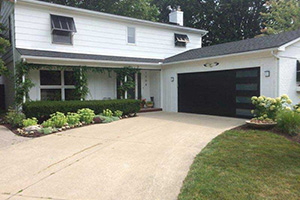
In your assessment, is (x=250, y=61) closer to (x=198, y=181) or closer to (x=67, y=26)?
(x=198, y=181)

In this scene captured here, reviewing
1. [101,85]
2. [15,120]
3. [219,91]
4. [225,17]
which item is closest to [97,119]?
[15,120]

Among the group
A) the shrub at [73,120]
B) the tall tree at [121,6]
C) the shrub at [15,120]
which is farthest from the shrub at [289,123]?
the tall tree at [121,6]

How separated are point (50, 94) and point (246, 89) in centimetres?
855

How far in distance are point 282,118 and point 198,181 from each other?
15.5ft

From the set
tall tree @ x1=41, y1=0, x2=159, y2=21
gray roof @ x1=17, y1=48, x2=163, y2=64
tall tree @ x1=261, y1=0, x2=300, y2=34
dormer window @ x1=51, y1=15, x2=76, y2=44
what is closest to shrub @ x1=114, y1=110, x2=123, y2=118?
gray roof @ x1=17, y1=48, x2=163, y2=64

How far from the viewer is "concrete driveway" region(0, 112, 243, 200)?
3779 millimetres

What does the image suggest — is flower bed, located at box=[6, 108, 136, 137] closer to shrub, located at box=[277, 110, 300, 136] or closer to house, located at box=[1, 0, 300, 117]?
house, located at box=[1, 0, 300, 117]

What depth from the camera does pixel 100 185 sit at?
13.1 ft

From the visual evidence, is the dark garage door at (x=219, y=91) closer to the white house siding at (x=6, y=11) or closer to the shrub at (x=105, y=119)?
the shrub at (x=105, y=119)

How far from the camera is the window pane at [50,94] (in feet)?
38.5

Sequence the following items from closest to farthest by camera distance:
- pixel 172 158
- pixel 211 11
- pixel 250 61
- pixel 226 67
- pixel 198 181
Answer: pixel 198 181
pixel 172 158
pixel 250 61
pixel 226 67
pixel 211 11

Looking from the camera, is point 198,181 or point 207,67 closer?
point 198,181

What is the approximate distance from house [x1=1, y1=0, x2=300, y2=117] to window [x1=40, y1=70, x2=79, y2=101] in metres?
0.04

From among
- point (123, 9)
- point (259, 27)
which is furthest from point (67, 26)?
point (259, 27)
